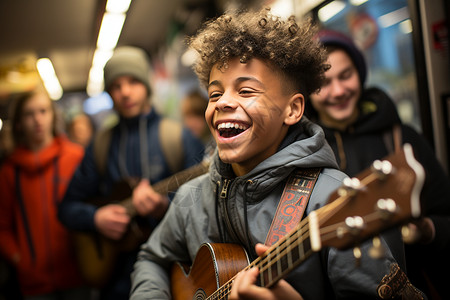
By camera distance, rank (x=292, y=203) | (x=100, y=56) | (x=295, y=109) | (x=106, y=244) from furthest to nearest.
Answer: (x=100, y=56), (x=106, y=244), (x=295, y=109), (x=292, y=203)

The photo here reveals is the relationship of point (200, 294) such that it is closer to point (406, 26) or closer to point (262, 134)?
point (262, 134)

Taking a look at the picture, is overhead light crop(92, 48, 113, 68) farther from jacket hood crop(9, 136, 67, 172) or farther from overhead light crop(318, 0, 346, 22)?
overhead light crop(318, 0, 346, 22)

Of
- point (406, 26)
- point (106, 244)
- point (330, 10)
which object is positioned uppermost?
point (330, 10)

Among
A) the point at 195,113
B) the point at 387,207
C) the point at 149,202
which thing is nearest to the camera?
the point at 387,207

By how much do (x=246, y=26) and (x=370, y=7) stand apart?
1.82 metres

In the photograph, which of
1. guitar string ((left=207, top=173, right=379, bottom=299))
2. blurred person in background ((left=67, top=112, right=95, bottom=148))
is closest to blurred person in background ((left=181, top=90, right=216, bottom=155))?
blurred person in background ((left=67, top=112, right=95, bottom=148))

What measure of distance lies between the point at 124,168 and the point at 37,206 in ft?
2.82

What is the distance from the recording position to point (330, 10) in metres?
3.00

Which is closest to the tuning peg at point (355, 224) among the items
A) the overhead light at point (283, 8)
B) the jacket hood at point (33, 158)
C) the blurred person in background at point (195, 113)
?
the jacket hood at point (33, 158)

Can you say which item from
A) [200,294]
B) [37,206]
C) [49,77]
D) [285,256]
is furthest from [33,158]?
[49,77]

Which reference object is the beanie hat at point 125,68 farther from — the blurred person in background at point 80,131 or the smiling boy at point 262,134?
the blurred person in background at point 80,131

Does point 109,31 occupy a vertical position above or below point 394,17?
above

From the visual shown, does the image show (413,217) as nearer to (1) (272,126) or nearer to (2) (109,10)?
(1) (272,126)

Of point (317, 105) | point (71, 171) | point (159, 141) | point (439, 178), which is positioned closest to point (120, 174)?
point (159, 141)
